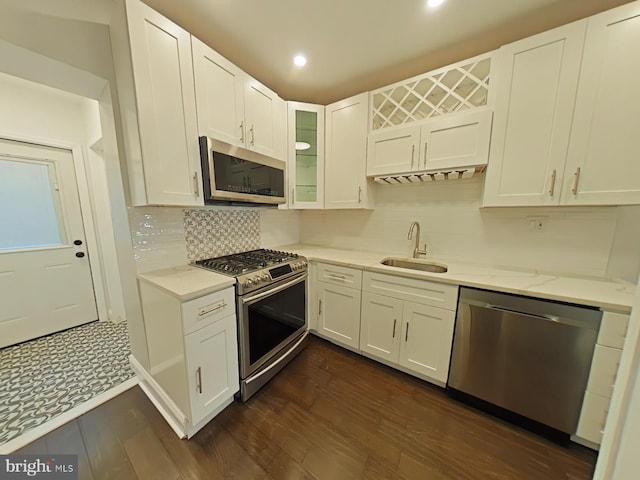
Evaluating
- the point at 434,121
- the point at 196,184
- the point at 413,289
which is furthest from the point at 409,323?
the point at 196,184

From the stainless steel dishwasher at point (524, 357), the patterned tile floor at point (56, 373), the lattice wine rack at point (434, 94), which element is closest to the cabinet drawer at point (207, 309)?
the patterned tile floor at point (56, 373)

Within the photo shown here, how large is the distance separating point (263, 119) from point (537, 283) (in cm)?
239

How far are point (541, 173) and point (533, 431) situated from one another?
65.3 inches

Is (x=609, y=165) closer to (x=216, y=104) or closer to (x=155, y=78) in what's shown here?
(x=216, y=104)

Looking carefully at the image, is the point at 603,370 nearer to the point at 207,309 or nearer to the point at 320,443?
the point at 320,443

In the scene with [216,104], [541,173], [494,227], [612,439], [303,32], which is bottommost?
[612,439]

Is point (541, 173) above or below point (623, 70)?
below

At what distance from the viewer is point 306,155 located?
244cm

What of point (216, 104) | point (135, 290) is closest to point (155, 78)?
point (216, 104)

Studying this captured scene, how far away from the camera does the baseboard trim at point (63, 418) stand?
129 cm

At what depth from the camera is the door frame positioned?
2327 millimetres

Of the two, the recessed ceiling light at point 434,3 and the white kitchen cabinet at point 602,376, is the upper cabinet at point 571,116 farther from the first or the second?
the white kitchen cabinet at point 602,376

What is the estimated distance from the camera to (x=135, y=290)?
5.36 feet

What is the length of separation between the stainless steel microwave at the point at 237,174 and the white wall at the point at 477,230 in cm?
102
